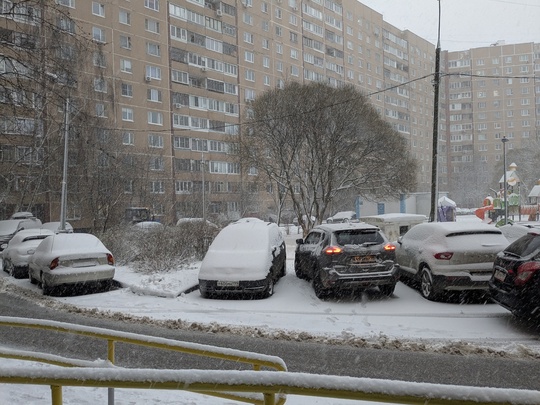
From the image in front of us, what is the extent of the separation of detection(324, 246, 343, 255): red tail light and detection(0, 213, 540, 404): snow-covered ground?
1075 mm

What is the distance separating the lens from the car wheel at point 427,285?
389 inches

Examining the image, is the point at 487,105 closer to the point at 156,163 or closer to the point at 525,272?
the point at 156,163

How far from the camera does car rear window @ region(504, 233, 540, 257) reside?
307 inches

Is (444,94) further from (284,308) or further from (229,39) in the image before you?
(284,308)

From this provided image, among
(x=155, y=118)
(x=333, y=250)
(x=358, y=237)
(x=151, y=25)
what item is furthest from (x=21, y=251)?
(x=151, y=25)

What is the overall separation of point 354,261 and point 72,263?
21.7 feet

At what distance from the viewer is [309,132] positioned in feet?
88.8

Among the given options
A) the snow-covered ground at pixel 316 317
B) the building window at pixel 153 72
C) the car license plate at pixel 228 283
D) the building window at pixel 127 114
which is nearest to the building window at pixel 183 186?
the building window at pixel 127 114

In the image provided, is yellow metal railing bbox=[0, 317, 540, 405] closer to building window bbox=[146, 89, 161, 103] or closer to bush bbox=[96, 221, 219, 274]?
bush bbox=[96, 221, 219, 274]

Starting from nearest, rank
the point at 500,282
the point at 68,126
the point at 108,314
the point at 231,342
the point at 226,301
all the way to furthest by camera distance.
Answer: the point at 231,342
the point at 500,282
the point at 108,314
the point at 226,301
the point at 68,126

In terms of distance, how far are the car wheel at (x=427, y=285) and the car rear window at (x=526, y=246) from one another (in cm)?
182

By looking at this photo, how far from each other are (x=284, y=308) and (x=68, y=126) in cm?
913

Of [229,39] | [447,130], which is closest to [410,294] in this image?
[229,39]

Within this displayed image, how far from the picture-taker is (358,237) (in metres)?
10.4
